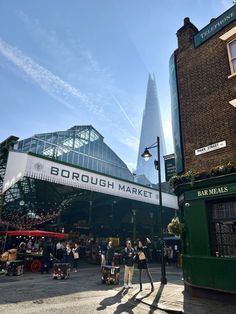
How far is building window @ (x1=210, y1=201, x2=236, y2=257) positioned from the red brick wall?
1.76m

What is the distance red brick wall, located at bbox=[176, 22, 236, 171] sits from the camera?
10281mm

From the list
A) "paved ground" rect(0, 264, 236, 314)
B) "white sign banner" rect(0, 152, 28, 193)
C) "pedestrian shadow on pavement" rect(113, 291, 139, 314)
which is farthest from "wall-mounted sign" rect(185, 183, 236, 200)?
"white sign banner" rect(0, 152, 28, 193)

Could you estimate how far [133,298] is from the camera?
910 cm

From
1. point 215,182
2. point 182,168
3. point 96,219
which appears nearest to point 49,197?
point 96,219

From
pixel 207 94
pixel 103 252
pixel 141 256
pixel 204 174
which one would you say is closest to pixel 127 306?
pixel 141 256

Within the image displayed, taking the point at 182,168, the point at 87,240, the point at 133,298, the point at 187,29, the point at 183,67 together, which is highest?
the point at 187,29

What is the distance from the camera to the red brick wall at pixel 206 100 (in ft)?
33.7

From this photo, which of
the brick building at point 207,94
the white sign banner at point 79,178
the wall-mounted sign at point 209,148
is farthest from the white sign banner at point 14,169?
the wall-mounted sign at point 209,148

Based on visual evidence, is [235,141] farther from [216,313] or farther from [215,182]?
[216,313]

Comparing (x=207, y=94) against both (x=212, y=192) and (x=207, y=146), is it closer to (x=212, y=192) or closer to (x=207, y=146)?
(x=207, y=146)

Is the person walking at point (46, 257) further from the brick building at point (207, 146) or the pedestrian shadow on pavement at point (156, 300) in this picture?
the brick building at point (207, 146)

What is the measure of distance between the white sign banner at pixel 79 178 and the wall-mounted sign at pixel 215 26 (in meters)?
11.4

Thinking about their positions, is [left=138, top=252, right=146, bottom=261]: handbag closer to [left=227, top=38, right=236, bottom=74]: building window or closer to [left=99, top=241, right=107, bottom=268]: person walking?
[left=99, top=241, right=107, bottom=268]: person walking

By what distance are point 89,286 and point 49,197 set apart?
17.9m
